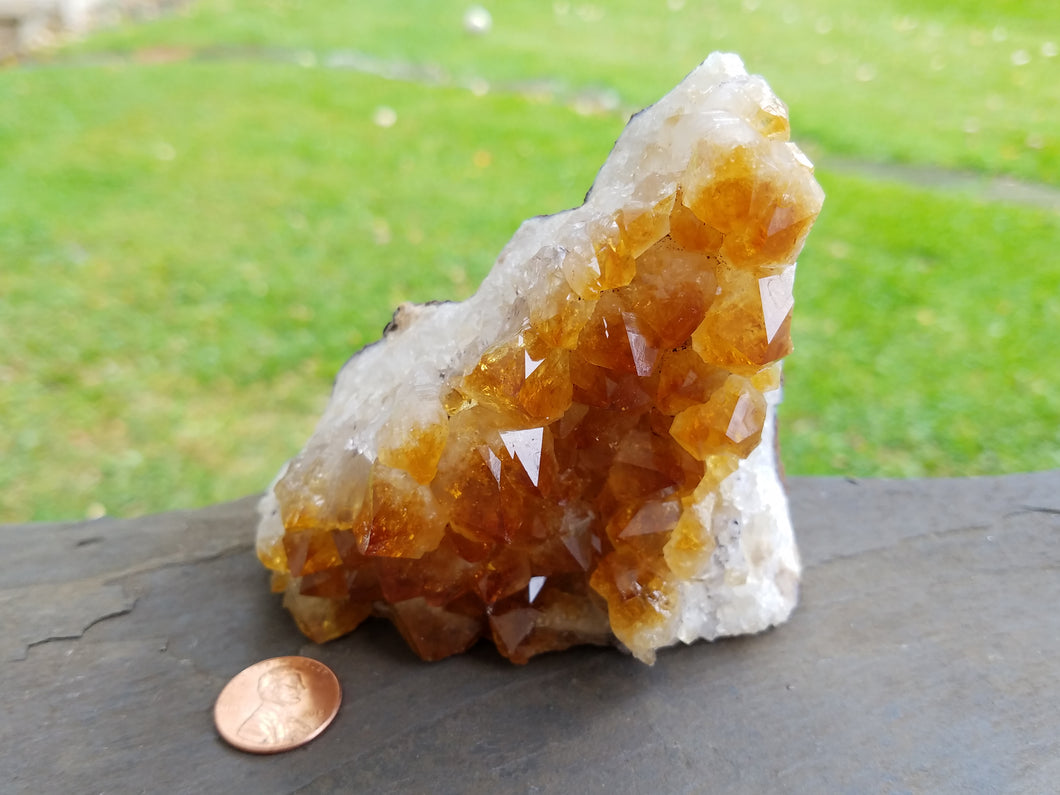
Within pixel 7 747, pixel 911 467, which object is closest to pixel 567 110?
pixel 911 467

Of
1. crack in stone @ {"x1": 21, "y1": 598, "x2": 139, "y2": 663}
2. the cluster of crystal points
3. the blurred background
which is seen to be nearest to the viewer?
the cluster of crystal points

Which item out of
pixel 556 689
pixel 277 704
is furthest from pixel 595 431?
pixel 277 704

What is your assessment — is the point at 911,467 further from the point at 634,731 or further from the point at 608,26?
the point at 608,26

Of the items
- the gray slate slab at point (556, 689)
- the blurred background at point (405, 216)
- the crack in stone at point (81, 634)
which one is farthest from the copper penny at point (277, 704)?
the blurred background at point (405, 216)

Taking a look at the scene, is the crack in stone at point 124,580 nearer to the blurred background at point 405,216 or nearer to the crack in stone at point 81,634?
the crack in stone at point 81,634

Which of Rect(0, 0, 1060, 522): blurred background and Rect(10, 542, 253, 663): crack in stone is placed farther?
Rect(0, 0, 1060, 522): blurred background

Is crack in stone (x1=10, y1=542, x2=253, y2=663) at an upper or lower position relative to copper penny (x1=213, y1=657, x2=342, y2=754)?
lower

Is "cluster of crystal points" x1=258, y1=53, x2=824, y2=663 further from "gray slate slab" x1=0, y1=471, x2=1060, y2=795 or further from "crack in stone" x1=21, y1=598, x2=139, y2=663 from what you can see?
"crack in stone" x1=21, y1=598, x2=139, y2=663

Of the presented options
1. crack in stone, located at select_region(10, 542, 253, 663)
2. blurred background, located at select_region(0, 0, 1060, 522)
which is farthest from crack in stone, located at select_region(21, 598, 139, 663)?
blurred background, located at select_region(0, 0, 1060, 522)

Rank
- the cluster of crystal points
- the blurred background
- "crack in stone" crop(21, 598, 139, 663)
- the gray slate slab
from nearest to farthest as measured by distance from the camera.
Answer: the cluster of crystal points → the gray slate slab → "crack in stone" crop(21, 598, 139, 663) → the blurred background
